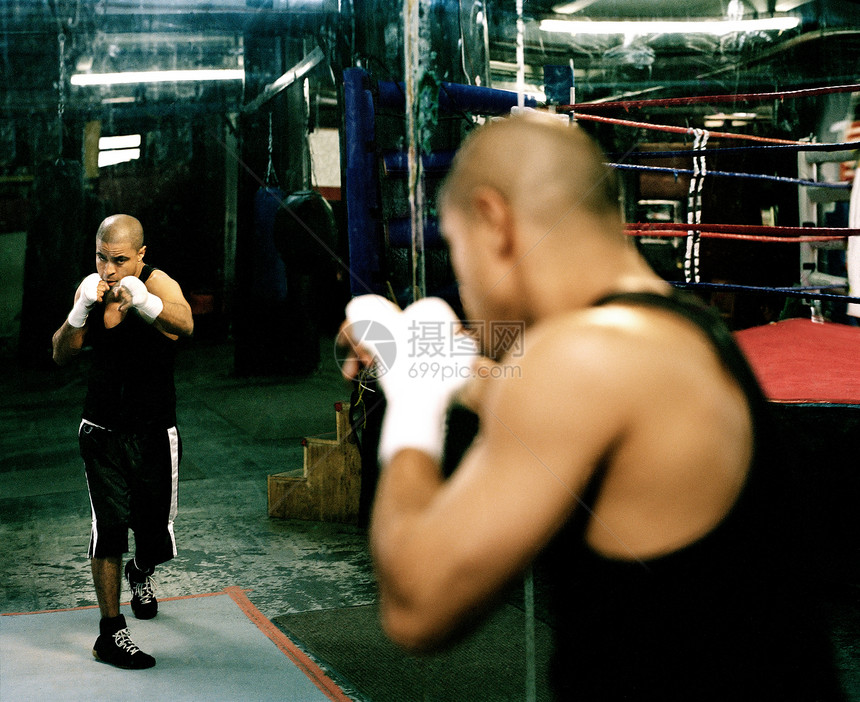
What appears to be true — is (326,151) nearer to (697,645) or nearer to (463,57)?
(463,57)

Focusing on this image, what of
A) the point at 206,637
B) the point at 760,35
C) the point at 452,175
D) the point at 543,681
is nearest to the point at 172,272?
the point at 760,35

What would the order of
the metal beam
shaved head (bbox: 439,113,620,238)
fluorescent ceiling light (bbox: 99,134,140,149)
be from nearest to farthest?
shaved head (bbox: 439,113,620,238) < the metal beam < fluorescent ceiling light (bbox: 99,134,140,149)

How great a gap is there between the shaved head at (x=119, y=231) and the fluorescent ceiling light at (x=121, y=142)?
24.3 ft

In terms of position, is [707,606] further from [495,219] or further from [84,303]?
[84,303]

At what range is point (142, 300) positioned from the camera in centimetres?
285

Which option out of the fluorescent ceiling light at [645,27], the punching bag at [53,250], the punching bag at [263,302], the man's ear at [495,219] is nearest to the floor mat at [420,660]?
the man's ear at [495,219]

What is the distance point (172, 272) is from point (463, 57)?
6.05 m

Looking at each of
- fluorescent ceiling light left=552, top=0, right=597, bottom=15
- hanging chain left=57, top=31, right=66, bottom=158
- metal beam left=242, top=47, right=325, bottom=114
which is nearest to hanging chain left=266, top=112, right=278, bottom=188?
metal beam left=242, top=47, right=325, bottom=114

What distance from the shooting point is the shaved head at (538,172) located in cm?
88

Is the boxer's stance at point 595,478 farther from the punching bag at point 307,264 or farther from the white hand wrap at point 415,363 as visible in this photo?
the punching bag at point 307,264

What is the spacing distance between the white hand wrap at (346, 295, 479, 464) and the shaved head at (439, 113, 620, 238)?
10.0 inches

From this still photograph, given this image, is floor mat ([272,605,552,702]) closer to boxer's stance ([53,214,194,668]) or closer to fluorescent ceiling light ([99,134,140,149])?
boxer's stance ([53,214,194,668])

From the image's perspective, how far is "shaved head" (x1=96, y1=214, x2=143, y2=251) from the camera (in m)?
2.97

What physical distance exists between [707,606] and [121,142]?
33.1 ft
